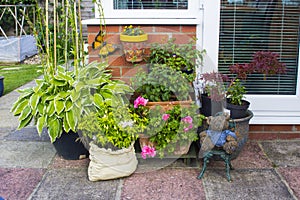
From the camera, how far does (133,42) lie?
2986mm

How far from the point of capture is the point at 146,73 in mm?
2979

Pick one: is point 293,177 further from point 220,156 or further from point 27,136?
point 27,136

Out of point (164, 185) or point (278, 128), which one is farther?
point (278, 128)

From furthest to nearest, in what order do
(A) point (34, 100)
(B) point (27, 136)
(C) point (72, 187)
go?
(B) point (27, 136)
(A) point (34, 100)
(C) point (72, 187)

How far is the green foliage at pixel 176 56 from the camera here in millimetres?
2918

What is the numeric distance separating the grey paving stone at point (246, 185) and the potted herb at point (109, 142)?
0.55m

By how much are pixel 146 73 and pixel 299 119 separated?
1.33 meters

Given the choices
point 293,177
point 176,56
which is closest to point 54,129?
point 176,56

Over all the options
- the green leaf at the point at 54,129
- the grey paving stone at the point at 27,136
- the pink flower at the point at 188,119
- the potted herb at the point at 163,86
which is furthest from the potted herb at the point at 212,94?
the grey paving stone at the point at 27,136

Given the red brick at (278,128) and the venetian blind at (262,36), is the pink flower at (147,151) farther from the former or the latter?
the red brick at (278,128)

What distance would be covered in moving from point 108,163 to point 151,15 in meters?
1.25

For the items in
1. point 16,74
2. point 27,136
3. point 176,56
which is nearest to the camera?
point 176,56

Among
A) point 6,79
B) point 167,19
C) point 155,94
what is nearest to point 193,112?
point 155,94

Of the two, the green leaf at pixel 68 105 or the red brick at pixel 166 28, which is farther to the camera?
the red brick at pixel 166 28
